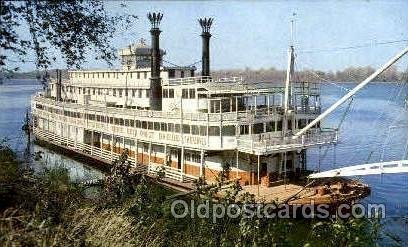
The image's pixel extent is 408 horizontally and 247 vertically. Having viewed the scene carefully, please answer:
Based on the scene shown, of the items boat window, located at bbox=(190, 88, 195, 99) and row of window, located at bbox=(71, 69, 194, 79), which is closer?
boat window, located at bbox=(190, 88, 195, 99)

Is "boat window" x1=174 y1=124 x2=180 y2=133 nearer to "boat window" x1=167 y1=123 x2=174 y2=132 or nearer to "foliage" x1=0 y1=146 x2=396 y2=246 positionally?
"boat window" x1=167 y1=123 x2=174 y2=132

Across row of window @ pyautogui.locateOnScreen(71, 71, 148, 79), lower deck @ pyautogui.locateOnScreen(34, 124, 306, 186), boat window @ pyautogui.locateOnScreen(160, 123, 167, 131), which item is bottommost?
lower deck @ pyautogui.locateOnScreen(34, 124, 306, 186)

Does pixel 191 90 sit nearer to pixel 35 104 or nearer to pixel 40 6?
pixel 40 6

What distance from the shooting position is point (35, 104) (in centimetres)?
6016

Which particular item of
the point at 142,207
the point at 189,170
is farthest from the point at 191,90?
the point at 142,207

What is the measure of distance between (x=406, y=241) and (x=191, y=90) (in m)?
16.4

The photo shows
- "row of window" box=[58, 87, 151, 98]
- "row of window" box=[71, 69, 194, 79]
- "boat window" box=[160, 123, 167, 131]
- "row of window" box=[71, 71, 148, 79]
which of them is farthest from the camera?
"row of window" box=[71, 71, 148, 79]

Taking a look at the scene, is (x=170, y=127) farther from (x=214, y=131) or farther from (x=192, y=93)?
(x=214, y=131)

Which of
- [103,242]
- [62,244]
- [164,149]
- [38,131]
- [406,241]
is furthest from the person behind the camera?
[38,131]

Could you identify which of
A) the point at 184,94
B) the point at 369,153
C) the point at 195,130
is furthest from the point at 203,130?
the point at 369,153

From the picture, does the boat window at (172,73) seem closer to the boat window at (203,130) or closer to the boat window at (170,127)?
the boat window at (170,127)

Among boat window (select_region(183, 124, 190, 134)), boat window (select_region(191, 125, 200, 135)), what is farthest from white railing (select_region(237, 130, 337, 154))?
boat window (select_region(183, 124, 190, 134))

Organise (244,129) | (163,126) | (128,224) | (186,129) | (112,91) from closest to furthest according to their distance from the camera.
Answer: (128,224), (244,129), (186,129), (163,126), (112,91)

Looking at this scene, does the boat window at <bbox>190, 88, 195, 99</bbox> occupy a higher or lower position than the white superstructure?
higher
